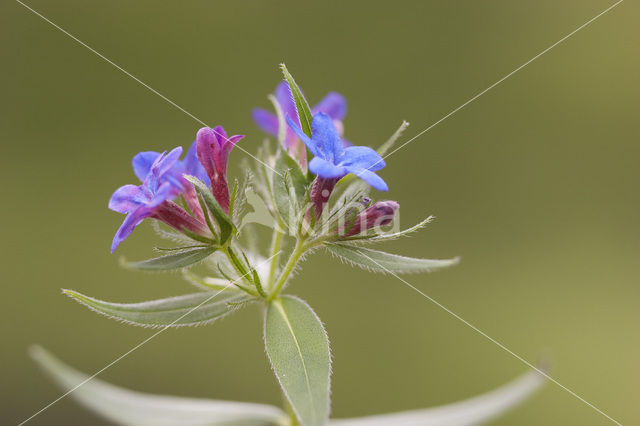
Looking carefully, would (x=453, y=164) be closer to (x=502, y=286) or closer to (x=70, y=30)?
(x=502, y=286)

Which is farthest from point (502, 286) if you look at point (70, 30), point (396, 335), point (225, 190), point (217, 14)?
point (70, 30)

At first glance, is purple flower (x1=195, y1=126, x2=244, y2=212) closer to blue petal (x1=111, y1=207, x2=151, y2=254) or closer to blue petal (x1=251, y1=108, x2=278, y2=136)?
blue petal (x1=111, y1=207, x2=151, y2=254)

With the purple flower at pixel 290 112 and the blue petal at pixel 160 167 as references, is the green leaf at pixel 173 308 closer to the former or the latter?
the blue petal at pixel 160 167

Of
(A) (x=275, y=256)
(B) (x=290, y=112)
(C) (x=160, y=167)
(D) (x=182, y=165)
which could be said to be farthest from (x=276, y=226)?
(B) (x=290, y=112)

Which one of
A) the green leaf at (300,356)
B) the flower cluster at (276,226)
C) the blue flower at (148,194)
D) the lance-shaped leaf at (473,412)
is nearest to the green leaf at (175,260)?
the flower cluster at (276,226)

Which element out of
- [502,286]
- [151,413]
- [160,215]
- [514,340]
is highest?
[160,215]

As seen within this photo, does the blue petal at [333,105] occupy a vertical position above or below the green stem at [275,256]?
above
